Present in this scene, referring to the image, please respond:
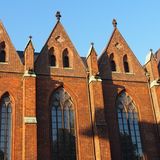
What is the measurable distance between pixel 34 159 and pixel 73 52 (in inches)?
401

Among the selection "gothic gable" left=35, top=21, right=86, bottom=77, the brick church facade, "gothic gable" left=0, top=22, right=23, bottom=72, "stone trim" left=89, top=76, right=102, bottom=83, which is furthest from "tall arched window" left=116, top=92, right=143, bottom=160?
"gothic gable" left=0, top=22, right=23, bottom=72

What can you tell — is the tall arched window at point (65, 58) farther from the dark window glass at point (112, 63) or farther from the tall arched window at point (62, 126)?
the dark window glass at point (112, 63)

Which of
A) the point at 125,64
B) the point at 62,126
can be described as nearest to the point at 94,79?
the point at 62,126

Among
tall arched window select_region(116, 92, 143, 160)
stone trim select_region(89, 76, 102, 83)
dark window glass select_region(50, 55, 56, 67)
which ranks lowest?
tall arched window select_region(116, 92, 143, 160)

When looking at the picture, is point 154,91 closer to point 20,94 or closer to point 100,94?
point 100,94

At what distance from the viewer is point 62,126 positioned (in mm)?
25188

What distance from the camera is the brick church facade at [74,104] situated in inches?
940

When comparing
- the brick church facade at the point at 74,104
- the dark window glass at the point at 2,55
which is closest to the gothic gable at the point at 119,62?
the brick church facade at the point at 74,104

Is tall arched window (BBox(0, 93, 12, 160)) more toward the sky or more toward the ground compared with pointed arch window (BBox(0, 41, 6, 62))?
more toward the ground

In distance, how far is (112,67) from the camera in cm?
2933

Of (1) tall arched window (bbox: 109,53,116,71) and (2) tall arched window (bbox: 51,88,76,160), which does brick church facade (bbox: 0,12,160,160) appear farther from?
(1) tall arched window (bbox: 109,53,116,71)

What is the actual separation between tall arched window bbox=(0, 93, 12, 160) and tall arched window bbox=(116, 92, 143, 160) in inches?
323

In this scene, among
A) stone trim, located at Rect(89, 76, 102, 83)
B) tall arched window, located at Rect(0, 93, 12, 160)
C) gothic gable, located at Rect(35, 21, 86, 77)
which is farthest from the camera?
gothic gable, located at Rect(35, 21, 86, 77)

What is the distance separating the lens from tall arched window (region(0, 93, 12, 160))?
75.4ft
